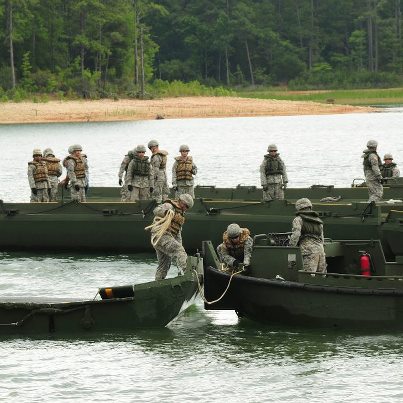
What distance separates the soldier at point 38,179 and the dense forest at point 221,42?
7678cm

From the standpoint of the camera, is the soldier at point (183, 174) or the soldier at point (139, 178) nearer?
the soldier at point (139, 178)

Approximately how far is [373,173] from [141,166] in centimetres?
452

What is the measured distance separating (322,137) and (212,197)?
44.1 m

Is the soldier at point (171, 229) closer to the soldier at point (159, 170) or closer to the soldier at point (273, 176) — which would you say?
the soldier at point (273, 176)

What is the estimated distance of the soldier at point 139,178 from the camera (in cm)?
2700

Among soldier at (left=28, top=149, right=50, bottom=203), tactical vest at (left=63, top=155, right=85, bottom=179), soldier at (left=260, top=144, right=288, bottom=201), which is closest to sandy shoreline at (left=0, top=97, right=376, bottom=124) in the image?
soldier at (left=28, top=149, right=50, bottom=203)

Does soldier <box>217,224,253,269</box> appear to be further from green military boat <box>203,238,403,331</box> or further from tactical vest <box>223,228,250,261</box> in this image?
green military boat <box>203,238,403,331</box>

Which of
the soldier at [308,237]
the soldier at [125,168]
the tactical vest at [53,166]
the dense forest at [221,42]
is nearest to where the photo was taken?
the soldier at [308,237]

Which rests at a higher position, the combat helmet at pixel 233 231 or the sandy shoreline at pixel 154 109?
the sandy shoreline at pixel 154 109

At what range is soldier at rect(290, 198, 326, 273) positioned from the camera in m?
18.8

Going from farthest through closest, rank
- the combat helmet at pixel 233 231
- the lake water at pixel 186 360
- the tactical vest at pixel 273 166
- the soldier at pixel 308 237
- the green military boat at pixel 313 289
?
1. the tactical vest at pixel 273 166
2. the combat helmet at pixel 233 231
3. the soldier at pixel 308 237
4. the green military boat at pixel 313 289
5. the lake water at pixel 186 360

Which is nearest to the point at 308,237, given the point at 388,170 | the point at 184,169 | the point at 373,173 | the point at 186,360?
the point at 186,360

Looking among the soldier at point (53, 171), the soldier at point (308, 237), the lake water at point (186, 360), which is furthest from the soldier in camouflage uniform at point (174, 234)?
the soldier at point (53, 171)

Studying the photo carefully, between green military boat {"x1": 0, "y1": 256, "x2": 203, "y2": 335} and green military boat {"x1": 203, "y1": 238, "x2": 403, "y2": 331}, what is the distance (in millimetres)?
505
